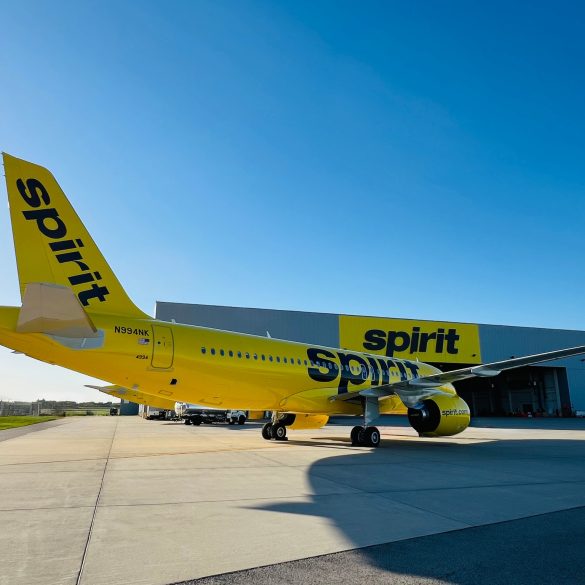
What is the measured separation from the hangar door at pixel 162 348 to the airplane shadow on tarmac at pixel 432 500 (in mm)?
4629

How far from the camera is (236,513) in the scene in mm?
5109

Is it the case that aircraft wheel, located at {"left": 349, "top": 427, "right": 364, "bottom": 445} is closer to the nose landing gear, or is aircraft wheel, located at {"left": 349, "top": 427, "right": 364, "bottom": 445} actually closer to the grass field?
the nose landing gear

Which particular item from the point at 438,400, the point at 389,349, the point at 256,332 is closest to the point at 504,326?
the point at 389,349

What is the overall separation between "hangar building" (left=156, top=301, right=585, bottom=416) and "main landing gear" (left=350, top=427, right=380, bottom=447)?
2614cm

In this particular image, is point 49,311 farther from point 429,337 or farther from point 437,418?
point 429,337

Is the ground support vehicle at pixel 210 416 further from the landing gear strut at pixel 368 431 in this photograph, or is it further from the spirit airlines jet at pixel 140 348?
the landing gear strut at pixel 368 431

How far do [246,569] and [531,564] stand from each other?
2.24m

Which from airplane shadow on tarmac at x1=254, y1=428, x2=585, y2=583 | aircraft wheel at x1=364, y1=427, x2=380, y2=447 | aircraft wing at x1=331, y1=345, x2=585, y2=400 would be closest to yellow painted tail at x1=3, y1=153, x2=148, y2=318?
airplane shadow on tarmac at x1=254, y1=428, x2=585, y2=583

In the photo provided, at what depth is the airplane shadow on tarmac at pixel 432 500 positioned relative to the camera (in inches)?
151

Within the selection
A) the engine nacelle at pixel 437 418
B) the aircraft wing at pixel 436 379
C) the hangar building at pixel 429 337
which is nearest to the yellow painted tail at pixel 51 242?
the aircraft wing at pixel 436 379

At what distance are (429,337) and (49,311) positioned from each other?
135ft

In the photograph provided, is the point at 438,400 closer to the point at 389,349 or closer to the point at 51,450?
the point at 51,450

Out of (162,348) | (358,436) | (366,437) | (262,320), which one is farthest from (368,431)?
(262,320)

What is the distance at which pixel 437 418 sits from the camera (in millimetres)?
14711
